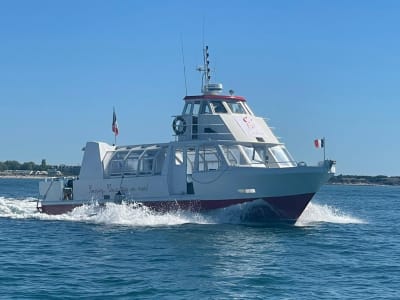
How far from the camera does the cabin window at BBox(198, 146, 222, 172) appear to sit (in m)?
30.4

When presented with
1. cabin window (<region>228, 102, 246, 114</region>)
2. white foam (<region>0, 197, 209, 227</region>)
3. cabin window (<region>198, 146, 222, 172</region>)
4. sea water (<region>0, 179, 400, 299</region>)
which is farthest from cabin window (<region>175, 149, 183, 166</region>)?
cabin window (<region>228, 102, 246, 114</region>)

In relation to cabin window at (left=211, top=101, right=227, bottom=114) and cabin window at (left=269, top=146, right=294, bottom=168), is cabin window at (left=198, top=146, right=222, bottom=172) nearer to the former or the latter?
cabin window at (left=211, top=101, right=227, bottom=114)

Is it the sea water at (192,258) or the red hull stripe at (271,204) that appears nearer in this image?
the sea water at (192,258)

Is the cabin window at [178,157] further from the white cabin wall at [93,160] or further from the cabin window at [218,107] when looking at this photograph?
the white cabin wall at [93,160]

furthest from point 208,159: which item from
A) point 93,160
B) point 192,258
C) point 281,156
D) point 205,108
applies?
point 192,258

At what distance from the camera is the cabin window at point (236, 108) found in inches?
1258

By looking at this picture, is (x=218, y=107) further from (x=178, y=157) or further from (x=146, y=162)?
(x=146, y=162)

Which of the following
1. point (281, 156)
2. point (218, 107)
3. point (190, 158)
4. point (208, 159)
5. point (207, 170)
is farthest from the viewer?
point (190, 158)

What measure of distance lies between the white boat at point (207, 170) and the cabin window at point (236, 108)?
0.06 m

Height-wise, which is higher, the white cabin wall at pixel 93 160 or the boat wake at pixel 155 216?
the white cabin wall at pixel 93 160

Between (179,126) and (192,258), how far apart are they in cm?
1322

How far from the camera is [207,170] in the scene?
29922mm

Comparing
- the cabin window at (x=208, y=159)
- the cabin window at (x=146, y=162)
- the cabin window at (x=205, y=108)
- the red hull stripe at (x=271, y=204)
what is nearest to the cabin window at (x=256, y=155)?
the cabin window at (x=208, y=159)

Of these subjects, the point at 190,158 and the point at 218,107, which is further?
the point at 190,158
